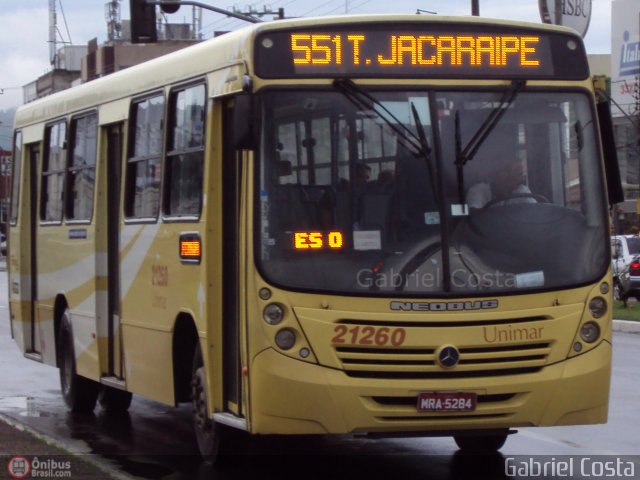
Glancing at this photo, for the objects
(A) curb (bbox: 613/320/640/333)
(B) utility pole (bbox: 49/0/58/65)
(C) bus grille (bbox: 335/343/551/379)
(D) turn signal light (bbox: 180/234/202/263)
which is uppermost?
(B) utility pole (bbox: 49/0/58/65)

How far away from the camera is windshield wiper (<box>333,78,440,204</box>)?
882 cm

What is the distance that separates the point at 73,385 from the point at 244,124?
583 cm

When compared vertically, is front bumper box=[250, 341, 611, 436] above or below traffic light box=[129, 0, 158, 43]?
below

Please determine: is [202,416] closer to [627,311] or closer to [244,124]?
[244,124]

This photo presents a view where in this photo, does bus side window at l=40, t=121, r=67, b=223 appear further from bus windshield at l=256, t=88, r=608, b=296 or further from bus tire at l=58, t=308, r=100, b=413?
bus windshield at l=256, t=88, r=608, b=296

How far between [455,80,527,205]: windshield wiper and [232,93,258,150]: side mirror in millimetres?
1271

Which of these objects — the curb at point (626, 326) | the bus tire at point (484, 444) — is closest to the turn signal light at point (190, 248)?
the bus tire at point (484, 444)

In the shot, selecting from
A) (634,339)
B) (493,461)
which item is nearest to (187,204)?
(493,461)

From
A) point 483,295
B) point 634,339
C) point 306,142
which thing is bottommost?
point 634,339

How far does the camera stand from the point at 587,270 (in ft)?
29.4

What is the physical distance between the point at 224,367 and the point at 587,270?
8.03 feet

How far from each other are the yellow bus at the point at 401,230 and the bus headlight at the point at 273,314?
0.01 meters

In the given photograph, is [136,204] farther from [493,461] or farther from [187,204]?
[493,461]

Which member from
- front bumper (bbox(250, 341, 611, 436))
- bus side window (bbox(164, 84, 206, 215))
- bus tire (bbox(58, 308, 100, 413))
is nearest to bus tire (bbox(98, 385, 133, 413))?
bus tire (bbox(58, 308, 100, 413))
